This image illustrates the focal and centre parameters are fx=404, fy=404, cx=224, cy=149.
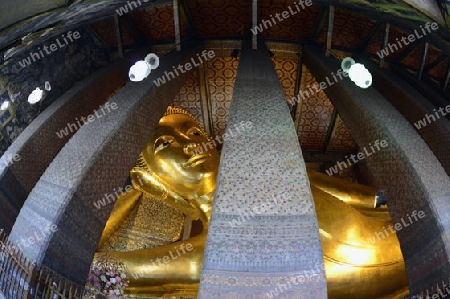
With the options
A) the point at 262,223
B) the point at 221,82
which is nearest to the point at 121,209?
the point at 221,82

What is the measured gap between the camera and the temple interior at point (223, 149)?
8.64ft

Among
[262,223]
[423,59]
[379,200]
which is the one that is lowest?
[262,223]

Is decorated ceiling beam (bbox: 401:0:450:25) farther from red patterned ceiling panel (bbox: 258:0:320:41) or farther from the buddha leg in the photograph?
the buddha leg

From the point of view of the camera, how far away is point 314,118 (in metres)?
6.59

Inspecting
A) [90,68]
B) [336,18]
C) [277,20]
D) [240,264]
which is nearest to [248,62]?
[277,20]

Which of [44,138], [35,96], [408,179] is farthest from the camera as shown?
[35,96]

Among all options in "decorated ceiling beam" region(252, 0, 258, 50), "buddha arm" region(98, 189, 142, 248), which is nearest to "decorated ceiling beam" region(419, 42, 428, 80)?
"decorated ceiling beam" region(252, 0, 258, 50)

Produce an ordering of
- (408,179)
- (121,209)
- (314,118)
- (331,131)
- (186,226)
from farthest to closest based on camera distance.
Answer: (331,131) → (314,118) → (186,226) → (121,209) → (408,179)

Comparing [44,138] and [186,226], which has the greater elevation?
[186,226]

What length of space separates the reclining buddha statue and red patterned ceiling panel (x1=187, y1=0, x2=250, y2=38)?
1210 millimetres

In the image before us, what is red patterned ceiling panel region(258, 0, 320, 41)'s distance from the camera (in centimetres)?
499

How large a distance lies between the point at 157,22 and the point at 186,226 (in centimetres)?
288

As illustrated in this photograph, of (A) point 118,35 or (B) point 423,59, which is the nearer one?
(B) point 423,59

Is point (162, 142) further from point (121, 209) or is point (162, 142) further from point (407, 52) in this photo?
point (407, 52)
